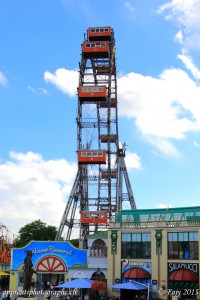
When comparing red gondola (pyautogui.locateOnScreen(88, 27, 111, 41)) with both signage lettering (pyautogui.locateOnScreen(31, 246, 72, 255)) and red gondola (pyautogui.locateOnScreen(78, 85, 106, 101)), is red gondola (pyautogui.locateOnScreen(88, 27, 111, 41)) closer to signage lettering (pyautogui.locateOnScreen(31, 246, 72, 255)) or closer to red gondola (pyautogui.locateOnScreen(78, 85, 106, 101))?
red gondola (pyautogui.locateOnScreen(78, 85, 106, 101))

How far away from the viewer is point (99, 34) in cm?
8006

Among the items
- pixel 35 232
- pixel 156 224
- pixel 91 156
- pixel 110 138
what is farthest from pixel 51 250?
pixel 35 232

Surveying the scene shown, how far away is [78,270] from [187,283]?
1284cm

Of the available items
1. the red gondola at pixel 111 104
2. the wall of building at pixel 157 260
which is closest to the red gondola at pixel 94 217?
the red gondola at pixel 111 104

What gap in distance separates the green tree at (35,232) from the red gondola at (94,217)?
29.7 m

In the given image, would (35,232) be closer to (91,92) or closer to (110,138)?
(110,138)

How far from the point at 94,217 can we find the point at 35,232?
32.9m

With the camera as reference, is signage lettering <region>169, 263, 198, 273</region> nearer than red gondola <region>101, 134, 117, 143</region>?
Yes

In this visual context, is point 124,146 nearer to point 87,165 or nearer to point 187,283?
point 87,165

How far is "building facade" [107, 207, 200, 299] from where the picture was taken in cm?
4300

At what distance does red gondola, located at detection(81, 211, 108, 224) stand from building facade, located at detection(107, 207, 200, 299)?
25.5 metres

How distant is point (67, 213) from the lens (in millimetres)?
77562

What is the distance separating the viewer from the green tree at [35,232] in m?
102

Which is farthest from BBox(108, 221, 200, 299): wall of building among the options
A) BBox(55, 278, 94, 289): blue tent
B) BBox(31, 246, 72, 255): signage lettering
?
BBox(31, 246, 72, 255): signage lettering
